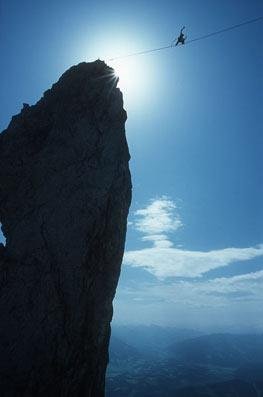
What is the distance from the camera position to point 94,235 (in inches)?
811

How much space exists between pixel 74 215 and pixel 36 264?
371 cm

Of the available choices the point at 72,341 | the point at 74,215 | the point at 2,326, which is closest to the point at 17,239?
the point at 74,215

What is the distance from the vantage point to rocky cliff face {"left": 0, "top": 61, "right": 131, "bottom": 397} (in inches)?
696

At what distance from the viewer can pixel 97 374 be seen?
2120 cm

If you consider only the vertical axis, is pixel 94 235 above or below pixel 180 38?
below

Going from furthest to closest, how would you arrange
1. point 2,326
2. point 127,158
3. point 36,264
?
point 127,158, point 36,264, point 2,326

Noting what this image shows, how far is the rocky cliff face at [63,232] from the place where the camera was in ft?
58.0

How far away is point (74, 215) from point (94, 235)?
1788 mm

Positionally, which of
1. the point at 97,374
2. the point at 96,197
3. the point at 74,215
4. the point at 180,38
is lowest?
the point at 97,374

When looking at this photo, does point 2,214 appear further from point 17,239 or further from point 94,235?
point 94,235

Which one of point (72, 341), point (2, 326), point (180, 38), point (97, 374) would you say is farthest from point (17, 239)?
point (180, 38)

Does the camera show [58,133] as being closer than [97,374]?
No

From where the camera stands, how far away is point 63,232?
65.5 ft

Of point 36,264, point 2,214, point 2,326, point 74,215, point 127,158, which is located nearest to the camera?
point 2,326
